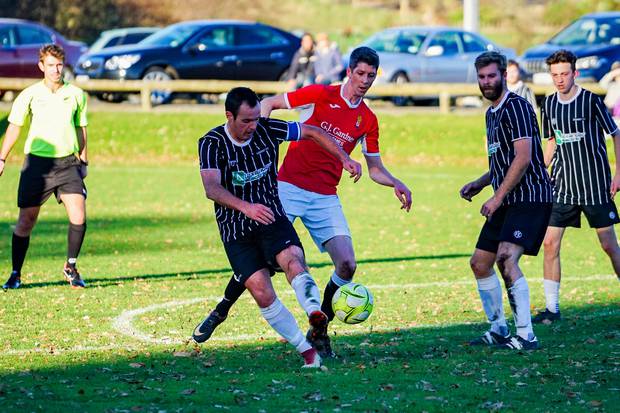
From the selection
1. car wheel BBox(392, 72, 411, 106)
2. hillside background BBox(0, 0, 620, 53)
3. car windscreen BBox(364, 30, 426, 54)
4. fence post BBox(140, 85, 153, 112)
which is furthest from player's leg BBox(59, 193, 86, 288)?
hillside background BBox(0, 0, 620, 53)

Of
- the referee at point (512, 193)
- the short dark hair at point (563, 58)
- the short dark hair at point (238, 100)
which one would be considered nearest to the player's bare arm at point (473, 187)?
the referee at point (512, 193)

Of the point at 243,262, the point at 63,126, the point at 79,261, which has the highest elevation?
the point at 63,126

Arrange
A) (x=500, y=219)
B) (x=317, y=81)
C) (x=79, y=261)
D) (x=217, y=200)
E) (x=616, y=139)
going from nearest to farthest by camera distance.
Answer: (x=217, y=200) < (x=500, y=219) < (x=616, y=139) < (x=79, y=261) < (x=317, y=81)

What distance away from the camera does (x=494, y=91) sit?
8523mm

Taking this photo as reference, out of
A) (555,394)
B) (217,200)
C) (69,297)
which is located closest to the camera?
(555,394)

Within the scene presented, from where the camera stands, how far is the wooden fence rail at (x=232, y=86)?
26.2m

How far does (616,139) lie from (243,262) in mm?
3739

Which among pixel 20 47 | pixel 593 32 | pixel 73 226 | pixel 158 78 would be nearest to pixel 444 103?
pixel 593 32

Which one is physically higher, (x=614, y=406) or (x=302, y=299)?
(x=302, y=299)

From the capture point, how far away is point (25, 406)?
673 cm

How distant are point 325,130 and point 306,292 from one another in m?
1.73

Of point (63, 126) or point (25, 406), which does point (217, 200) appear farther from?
point (63, 126)

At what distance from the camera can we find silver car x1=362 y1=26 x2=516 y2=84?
2961 cm

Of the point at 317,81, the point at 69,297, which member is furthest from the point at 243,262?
the point at 317,81
